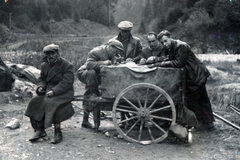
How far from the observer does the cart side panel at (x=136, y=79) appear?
369 cm

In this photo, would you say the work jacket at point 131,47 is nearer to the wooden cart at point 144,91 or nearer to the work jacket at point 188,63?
the work jacket at point 188,63

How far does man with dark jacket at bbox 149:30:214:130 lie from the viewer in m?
3.91

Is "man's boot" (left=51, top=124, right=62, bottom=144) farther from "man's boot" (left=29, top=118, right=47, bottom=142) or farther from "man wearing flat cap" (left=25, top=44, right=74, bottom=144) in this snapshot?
"man's boot" (left=29, top=118, right=47, bottom=142)

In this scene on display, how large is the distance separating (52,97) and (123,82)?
1.17m

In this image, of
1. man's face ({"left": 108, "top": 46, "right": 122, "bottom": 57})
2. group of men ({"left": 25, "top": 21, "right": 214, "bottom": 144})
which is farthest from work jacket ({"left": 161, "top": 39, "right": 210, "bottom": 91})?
man's face ({"left": 108, "top": 46, "right": 122, "bottom": 57})

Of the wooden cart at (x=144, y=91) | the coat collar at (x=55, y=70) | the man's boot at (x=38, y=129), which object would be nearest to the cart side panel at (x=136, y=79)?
the wooden cart at (x=144, y=91)

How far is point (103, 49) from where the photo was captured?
15.0ft

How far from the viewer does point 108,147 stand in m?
3.79

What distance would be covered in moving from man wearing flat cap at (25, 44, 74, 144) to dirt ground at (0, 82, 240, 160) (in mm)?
277

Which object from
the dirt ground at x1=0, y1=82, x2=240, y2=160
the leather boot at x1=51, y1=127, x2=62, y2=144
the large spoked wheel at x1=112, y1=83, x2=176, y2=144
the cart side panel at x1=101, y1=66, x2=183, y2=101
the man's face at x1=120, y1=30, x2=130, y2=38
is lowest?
the dirt ground at x1=0, y1=82, x2=240, y2=160

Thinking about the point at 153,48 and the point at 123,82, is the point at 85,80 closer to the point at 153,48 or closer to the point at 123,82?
the point at 123,82

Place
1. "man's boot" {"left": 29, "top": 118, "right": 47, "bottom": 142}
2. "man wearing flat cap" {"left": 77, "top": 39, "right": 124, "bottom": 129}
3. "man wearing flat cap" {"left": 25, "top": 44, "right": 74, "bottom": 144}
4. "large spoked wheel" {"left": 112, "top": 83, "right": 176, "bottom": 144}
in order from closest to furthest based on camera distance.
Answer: "large spoked wheel" {"left": 112, "top": 83, "right": 176, "bottom": 144} → "man wearing flat cap" {"left": 25, "top": 44, "right": 74, "bottom": 144} → "man's boot" {"left": 29, "top": 118, "right": 47, "bottom": 142} → "man wearing flat cap" {"left": 77, "top": 39, "right": 124, "bottom": 129}

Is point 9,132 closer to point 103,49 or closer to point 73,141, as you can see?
point 73,141

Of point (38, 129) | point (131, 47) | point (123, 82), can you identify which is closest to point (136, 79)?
point (123, 82)
